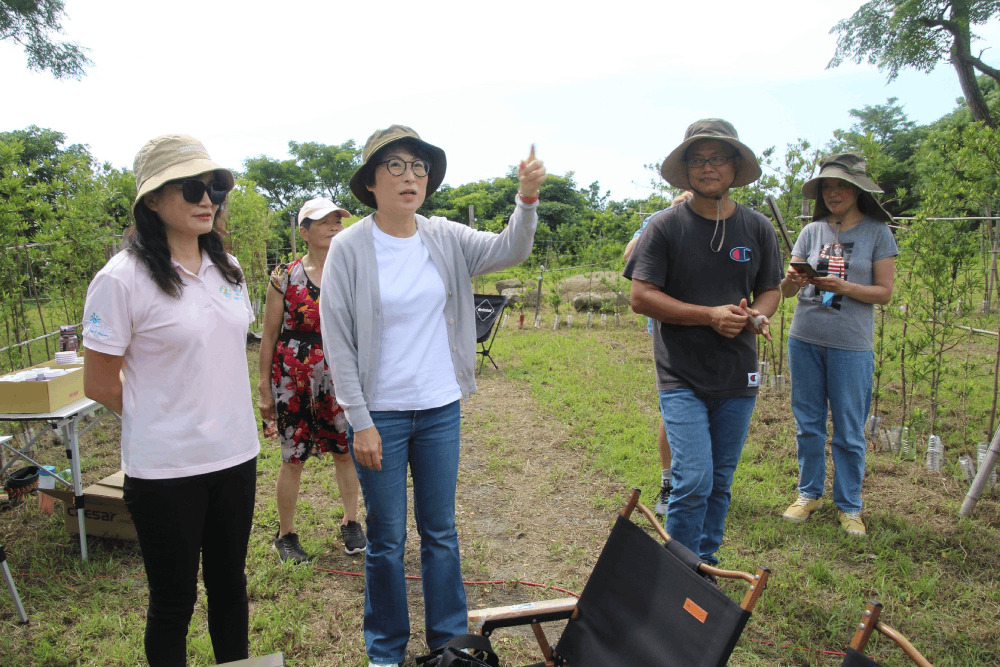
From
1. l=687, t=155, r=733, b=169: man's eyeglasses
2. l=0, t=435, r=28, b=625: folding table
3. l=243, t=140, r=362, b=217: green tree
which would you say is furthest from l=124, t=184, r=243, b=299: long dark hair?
l=243, t=140, r=362, b=217: green tree

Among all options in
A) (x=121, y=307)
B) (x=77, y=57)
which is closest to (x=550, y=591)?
(x=121, y=307)

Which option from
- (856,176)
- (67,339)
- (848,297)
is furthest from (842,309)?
(67,339)

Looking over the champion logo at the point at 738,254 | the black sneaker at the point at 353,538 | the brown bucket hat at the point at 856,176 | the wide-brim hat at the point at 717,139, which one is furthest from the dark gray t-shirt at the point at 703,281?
the black sneaker at the point at 353,538

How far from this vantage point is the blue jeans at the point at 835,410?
3.23 meters

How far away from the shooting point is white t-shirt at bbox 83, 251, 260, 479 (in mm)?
1688

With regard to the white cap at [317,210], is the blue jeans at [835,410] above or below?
below

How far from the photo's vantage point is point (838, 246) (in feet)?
10.8

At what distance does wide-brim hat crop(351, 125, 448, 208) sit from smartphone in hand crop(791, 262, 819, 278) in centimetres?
184

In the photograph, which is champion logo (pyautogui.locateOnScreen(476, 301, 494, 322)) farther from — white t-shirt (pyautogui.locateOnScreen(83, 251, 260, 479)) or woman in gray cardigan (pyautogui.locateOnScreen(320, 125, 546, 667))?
white t-shirt (pyautogui.locateOnScreen(83, 251, 260, 479))

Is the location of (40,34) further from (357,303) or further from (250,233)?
(357,303)

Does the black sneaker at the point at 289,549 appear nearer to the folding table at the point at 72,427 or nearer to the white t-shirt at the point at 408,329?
the folding table at the point at 72,427

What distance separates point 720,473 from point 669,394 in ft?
1.29

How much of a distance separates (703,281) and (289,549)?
7.76 ft

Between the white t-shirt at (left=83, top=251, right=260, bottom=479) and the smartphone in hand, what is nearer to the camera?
the white t-shirt at (left=83, top=251, right=260, bottom=479)
